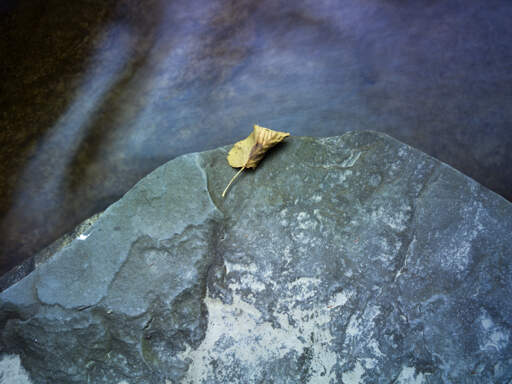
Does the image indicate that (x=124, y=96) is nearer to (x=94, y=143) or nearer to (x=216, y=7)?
(x=94, y=143)

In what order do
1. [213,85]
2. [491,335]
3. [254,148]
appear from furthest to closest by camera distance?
[213,85]
[254,148]
[491,335]

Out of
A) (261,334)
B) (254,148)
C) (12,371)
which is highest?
(254,148)

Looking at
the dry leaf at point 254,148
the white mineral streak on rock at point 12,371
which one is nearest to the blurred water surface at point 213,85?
the dry leaf at point 254,148

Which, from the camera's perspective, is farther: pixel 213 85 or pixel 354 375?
pixel 213 85

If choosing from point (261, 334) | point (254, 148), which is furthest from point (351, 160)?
point (261, 334)

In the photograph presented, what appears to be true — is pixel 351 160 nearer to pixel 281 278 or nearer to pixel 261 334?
pixel 281 278

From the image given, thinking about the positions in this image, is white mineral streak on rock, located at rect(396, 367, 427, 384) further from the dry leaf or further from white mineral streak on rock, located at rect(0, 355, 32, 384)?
white mineral streak on rock, located at rect(0, 355, 32, 384)
